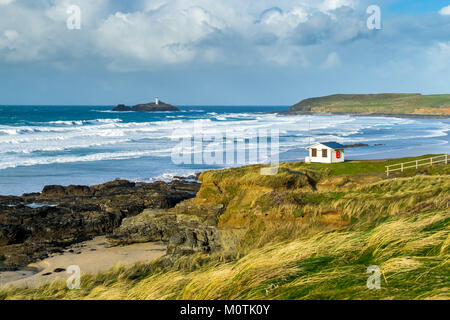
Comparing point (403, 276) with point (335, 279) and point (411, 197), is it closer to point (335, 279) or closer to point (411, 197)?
point (335, 279)

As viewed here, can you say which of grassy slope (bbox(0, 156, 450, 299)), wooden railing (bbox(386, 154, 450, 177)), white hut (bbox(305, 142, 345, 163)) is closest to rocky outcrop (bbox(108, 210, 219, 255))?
grassy slope (bbox(0, 156, 450, 299))

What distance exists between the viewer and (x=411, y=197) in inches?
462

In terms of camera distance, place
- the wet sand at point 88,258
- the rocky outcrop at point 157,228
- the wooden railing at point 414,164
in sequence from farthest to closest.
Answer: the wooden railing at point 414,164
the rocky outcrop at point 157,228
the wet sand at point 88,258

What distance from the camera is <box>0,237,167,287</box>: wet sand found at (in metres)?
14.3

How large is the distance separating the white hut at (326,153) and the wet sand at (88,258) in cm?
1857

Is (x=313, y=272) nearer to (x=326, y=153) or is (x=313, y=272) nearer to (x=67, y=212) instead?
(x=67, y=212)

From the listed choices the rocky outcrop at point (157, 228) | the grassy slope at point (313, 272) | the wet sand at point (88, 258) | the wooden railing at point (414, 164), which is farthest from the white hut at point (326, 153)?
the grassy slope at point (313, 272)

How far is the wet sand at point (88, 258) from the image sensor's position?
14.3 m

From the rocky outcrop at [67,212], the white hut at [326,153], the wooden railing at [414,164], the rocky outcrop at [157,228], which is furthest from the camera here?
the white hut at [326,153]

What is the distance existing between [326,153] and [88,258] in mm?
21196

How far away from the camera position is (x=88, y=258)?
1616cm

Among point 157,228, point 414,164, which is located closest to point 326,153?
point 414,164

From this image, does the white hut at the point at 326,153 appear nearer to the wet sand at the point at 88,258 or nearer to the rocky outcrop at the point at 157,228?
the rocky outcrop at the point at 157,228
